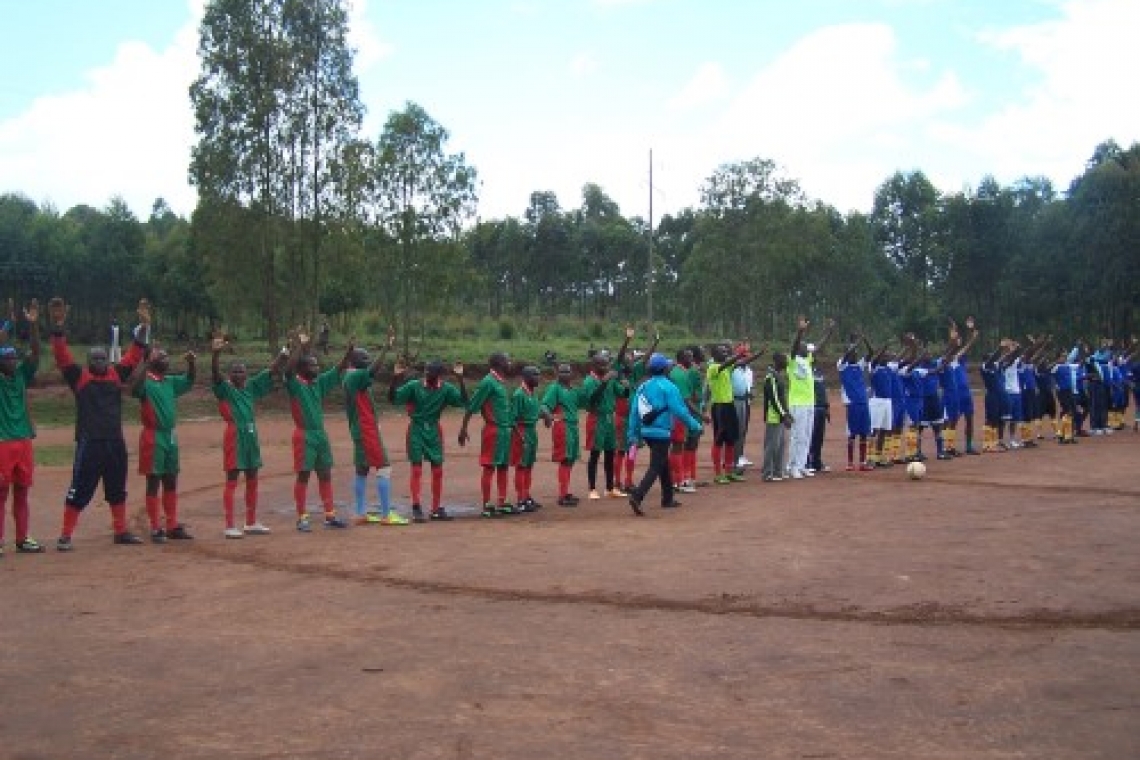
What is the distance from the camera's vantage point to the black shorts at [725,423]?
1588 centimetres

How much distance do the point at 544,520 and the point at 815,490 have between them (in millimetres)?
4200

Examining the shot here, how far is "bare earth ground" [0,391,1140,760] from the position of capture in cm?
531

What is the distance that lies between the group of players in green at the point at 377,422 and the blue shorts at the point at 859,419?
85 mm

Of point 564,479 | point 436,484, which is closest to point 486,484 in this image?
point 436,484

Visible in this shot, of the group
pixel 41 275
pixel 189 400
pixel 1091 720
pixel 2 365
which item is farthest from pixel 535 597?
pixel 41 275

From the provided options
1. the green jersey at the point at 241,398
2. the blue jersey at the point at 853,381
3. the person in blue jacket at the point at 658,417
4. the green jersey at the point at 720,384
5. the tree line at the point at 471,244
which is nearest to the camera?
the green jersey at the point at 241,398

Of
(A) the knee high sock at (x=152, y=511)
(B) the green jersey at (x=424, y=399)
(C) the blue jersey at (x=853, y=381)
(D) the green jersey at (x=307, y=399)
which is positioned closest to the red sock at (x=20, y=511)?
(A) the knee high sock at (x=152, y=511)

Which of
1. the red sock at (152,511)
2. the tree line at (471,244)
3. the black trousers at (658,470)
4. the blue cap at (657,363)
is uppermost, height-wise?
the tree line at (471,244)

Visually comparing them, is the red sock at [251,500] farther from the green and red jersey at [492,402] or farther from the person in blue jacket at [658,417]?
the person in blue jacket at [658,417]

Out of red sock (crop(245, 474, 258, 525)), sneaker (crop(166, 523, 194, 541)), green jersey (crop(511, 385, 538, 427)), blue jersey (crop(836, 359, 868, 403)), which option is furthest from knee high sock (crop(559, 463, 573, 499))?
blue jersey (crop(836, 359, 868, 403))

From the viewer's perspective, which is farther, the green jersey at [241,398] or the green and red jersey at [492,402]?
the green and red jersey at [492,402]

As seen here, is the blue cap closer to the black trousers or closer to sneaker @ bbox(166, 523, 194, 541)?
the black trousers

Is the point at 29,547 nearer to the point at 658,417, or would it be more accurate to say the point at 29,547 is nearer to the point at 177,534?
the point at 177,534

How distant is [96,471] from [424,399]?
12.6ft
